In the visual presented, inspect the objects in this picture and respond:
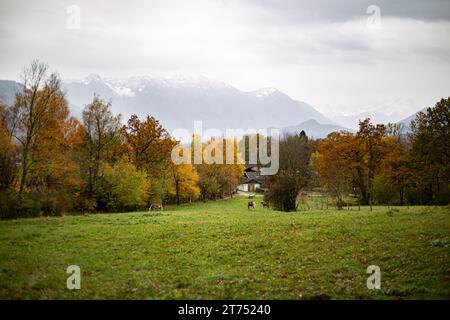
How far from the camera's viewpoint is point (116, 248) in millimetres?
17250

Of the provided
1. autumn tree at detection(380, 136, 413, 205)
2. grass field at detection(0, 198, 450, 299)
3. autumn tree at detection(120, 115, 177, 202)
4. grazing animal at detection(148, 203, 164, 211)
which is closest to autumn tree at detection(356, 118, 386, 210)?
autumn tree at detection(380, 136, 413, 205)

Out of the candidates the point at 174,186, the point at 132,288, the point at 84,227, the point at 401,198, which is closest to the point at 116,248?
the point at 132,288

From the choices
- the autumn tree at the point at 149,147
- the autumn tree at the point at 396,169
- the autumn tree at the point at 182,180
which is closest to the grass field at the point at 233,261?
the autumn tree at the point at 149,147

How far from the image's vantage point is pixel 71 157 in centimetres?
4222

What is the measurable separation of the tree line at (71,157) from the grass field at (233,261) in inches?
610

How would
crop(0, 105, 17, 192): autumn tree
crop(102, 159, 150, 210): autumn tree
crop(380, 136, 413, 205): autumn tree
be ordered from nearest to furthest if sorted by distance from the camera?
crop(0, 105, 17, 192): autumn tree, crop(102, 159, 150, 210): autumn tree, crop(380, 136, 413, 205): autumn tree

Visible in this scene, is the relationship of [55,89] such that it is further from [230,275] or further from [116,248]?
[230,275]

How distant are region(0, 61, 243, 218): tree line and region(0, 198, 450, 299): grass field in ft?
50.8

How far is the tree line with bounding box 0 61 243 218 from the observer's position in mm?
34688

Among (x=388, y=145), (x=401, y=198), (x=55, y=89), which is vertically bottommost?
(x=401, y=198)

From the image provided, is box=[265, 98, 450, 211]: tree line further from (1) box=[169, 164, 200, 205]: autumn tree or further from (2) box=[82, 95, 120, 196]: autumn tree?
(2) box=[82, 95, 120, 196]: autumn tree

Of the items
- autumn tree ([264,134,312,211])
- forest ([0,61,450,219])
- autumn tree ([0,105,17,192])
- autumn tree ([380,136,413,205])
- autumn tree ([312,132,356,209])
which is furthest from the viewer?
autumn tree ([312,132,356,209])

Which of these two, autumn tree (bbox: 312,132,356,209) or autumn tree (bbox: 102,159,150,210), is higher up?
autumn tree (bbox: 312,132,356,209)

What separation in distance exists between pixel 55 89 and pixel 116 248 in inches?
1031
